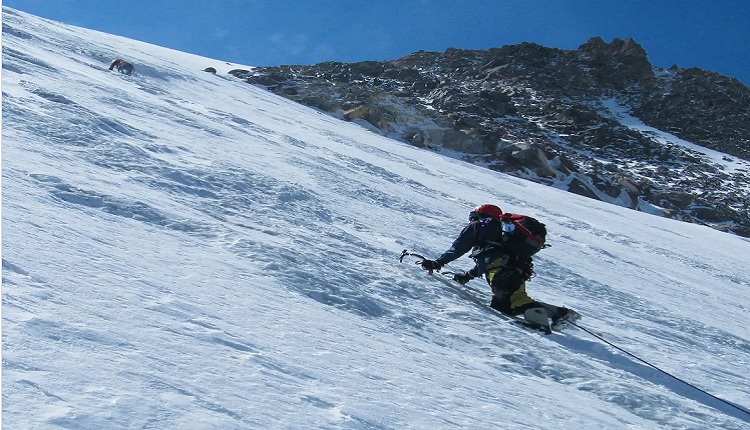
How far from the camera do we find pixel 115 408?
2.26 metres

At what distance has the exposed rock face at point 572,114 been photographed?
116ft

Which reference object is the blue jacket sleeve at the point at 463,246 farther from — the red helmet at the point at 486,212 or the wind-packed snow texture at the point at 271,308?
the wind-packed snow texture at the point at 271,308

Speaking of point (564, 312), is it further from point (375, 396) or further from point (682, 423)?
point (375, 396)

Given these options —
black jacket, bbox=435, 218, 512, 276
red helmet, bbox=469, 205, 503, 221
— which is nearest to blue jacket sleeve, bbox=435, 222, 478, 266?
black jacket, bbox=435, 218, 512, 276

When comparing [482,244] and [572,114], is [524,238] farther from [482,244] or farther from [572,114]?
[572,114]

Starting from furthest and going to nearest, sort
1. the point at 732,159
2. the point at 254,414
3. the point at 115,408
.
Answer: the point at 732,159
the point at 254,414
the point at 115,408

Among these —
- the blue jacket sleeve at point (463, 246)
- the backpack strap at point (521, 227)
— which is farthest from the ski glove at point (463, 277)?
the backpack strap at point (521, 227)

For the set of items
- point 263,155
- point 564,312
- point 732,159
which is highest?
point 732,159

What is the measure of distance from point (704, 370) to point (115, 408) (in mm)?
5029

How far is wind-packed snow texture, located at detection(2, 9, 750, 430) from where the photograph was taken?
8.53ft

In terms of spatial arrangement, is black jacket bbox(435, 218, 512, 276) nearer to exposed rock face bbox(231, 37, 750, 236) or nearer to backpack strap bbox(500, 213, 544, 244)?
backpack strap bbox(500, 213, 544, 244)

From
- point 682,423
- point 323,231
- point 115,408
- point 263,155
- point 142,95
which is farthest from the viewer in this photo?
point 142,95

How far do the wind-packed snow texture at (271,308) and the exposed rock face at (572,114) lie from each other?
80.2ft

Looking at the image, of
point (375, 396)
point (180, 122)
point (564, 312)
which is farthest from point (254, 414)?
point (180, 122)
